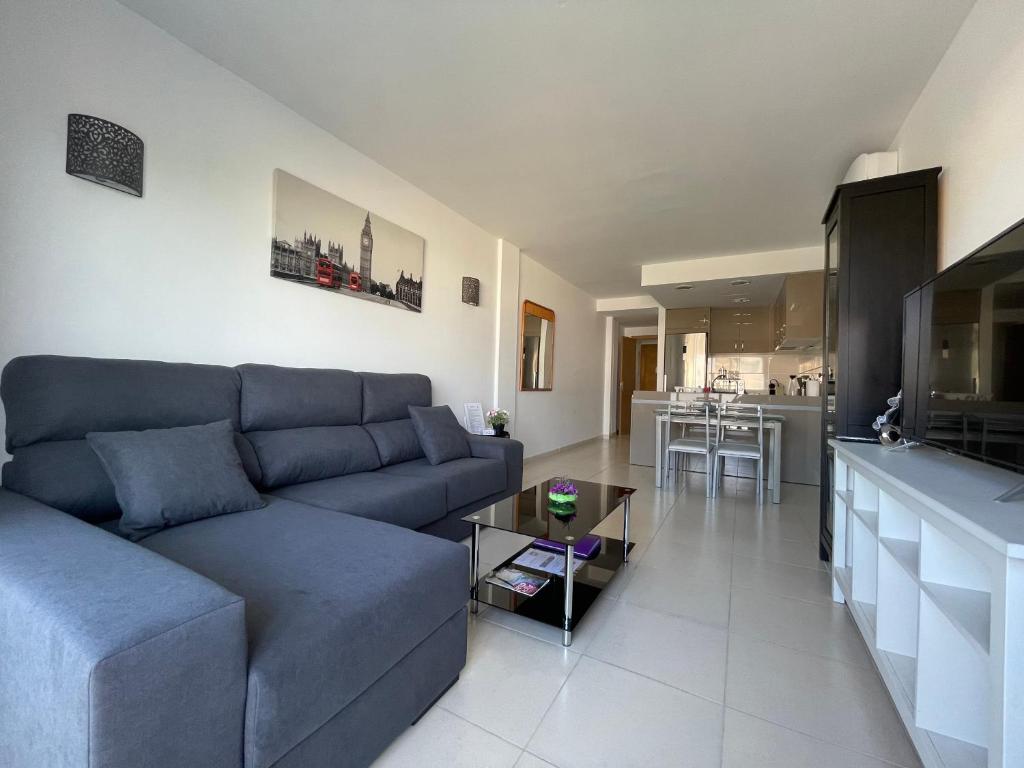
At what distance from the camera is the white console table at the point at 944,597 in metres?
0.73

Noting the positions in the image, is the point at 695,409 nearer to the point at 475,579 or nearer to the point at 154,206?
the point at 475,579

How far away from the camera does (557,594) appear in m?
1.91

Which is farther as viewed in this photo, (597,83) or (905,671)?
(597,83)

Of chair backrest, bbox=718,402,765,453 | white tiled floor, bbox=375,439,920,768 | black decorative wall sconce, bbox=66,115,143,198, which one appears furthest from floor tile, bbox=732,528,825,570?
black decorative wall sconce, bbox=66,115,143,198

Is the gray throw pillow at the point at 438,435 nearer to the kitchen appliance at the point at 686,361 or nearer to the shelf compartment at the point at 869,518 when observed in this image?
the shelf compartment at the point at 869,518

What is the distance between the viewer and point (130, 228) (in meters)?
1.90

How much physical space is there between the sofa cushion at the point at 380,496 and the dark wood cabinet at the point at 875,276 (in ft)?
7.24

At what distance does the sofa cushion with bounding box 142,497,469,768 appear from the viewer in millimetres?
829

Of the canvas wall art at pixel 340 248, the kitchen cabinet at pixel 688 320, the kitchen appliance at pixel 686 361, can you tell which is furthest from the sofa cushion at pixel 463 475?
the kitchen cabinet at pixel 688 320

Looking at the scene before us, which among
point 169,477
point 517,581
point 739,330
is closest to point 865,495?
point 517,581

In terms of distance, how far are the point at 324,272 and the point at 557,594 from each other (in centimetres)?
236

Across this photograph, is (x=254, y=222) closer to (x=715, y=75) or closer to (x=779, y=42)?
(x=715, y=75)

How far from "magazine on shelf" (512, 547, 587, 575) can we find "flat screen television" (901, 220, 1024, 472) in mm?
1488

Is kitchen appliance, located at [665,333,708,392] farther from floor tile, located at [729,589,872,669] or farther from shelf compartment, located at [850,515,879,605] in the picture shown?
shelf compartment, located at [850,515,879,605]
